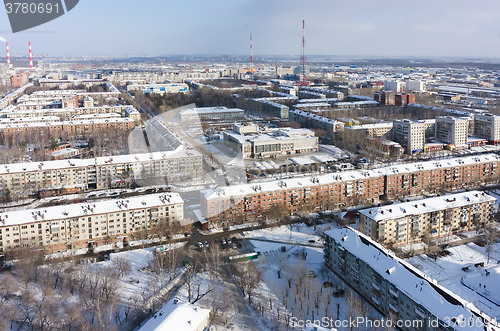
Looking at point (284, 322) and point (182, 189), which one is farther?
point (182, 189)

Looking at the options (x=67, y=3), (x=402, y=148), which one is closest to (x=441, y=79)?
(x=402, y=148)

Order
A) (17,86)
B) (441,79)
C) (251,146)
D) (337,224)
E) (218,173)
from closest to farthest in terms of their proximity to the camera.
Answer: (337,224)
(218,173)
(251,146)
(17,86)
(441,79)

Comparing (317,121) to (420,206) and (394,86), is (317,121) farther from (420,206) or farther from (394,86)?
(394,86)

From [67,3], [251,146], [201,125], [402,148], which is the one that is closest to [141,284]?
[67,3]

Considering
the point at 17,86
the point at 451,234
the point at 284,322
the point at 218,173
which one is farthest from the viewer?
the point at 17,86

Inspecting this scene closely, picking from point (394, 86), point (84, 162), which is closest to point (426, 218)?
point (84, 162)

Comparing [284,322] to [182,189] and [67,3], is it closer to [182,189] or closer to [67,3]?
[67,3]

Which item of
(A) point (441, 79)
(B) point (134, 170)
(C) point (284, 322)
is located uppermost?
(A) point (441, 79)

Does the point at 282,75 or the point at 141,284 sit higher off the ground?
the point at 282,75
